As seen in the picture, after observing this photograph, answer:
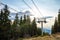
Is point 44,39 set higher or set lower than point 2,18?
lower

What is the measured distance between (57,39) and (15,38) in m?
15.4

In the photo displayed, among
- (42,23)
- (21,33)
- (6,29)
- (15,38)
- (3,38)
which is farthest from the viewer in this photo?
(42,23)

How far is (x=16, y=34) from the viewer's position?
5788cm

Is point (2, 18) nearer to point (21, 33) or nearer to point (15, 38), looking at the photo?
point (15, 38)

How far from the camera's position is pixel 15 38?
181 feet

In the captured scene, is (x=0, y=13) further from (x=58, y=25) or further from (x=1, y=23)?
(x=58, y=25)

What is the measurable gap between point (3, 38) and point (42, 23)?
122 feet

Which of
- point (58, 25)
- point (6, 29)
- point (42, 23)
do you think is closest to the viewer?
point (6, 29)

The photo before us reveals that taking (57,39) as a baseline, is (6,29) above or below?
above

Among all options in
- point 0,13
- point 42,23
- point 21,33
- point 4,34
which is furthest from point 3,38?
point 42,23

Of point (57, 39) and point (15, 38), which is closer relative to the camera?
point (57, 39)

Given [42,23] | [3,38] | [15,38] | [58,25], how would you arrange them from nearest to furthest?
[3,38]
[15,38]
[42,23]
[58,25]

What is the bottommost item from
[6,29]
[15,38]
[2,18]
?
[15,38]

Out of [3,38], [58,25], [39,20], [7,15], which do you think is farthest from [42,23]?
[3,38]
